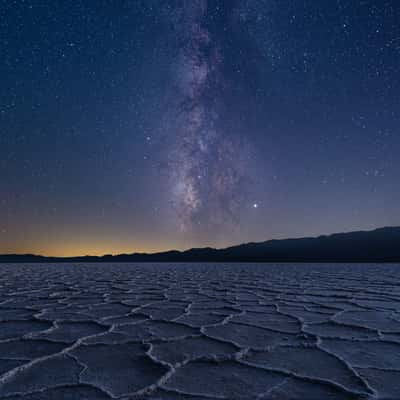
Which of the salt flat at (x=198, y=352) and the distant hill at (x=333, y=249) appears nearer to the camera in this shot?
the salt flat at (x=198, y=352)

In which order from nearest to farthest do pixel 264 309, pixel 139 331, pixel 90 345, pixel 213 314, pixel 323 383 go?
pixel 323 383, pixel 90 345, pixel 139 331, pixel 213 314, pixel 264 309

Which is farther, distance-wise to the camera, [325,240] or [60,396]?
[325,240]

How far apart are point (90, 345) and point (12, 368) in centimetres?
37

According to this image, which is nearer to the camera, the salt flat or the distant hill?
the salt flat

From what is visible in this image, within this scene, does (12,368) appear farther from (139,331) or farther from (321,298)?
(321,298)

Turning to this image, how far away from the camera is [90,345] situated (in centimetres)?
156

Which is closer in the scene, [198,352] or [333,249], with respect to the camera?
[198,352]

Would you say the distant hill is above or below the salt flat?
above

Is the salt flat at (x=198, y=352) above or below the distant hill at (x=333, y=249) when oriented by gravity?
below

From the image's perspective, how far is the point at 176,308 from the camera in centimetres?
257

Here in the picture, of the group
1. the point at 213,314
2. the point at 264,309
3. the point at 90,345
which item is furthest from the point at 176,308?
the point at 90,345

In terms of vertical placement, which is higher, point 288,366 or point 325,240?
point 325,240

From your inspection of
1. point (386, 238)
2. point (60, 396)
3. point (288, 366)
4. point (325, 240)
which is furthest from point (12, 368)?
point (325, 240)

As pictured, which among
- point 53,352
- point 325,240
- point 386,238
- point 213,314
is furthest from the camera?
point 325,240
